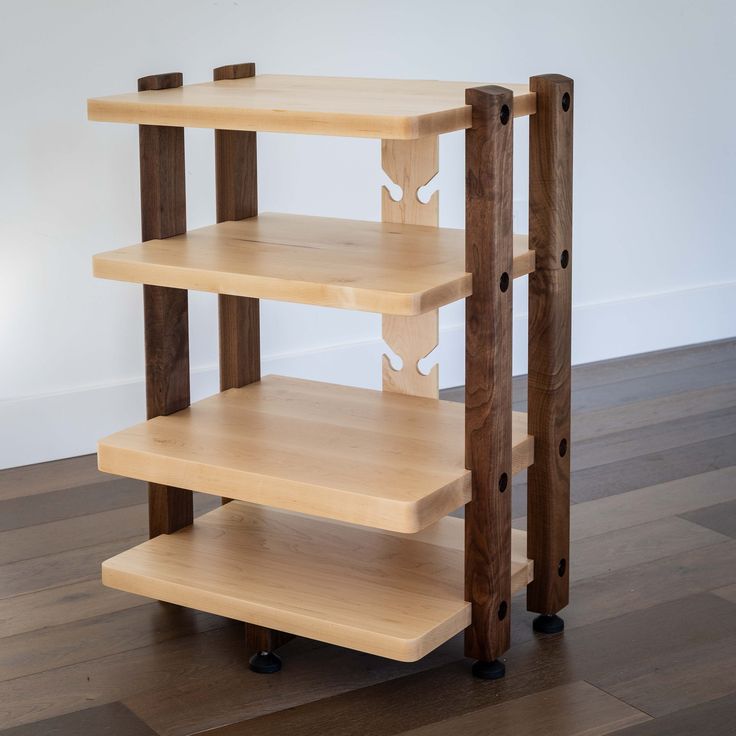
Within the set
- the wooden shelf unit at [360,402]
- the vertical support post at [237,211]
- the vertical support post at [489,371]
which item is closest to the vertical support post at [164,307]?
the wooden shelf unit at [360,402]

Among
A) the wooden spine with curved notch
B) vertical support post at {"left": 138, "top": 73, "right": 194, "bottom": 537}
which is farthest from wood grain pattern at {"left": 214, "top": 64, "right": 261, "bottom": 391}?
the wooden spine with curved notch

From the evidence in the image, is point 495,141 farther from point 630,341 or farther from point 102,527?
point 630,341

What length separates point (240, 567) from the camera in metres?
1.80

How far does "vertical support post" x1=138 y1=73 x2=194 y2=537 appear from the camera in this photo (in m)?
1.81

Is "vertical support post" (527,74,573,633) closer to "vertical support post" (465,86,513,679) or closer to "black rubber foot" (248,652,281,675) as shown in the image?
"vertical support post" (465,86,513,679)

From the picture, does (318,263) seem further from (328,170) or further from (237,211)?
(328,170)

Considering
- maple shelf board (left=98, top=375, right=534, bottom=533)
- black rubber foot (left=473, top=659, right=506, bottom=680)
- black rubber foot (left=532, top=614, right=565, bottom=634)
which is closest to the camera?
maple shelf board (left=98, top=375, right=534, bottom=533)

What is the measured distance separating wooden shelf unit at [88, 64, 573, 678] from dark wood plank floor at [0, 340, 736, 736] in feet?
0.24

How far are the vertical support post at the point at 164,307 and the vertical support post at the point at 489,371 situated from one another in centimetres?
48

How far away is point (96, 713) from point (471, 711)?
19.4 inches

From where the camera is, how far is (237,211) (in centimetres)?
200

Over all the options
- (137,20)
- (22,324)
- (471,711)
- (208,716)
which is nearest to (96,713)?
(208,716)

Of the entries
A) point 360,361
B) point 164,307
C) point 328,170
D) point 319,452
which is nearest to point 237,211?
point 164,307

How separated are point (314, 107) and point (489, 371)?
1.33 feet
